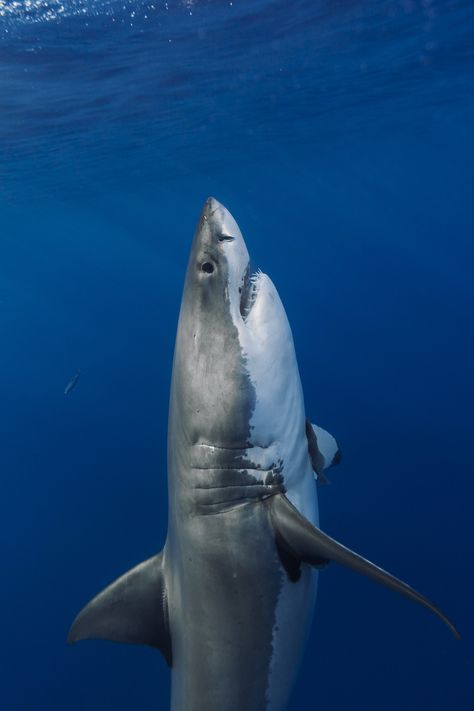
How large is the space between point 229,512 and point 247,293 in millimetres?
1230

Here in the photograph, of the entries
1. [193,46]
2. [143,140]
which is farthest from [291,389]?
[143,140]

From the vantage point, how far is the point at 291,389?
11.3ft

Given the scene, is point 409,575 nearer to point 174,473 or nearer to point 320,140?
point 174,473

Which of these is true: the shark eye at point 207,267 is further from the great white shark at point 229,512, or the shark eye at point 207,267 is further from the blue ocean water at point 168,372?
the blue ocean water at point 168,372

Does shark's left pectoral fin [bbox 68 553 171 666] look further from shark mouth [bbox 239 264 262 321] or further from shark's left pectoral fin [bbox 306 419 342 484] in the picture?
shark mouth [bbox 239 264 262 321]

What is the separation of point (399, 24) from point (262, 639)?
14.8m

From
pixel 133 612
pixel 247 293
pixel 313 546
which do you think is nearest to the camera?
pixel 313 546

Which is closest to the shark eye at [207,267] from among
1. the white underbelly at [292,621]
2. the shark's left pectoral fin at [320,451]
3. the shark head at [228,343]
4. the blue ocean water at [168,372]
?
the shark head at [228,343]

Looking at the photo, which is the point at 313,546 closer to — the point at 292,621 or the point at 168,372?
the point at 292,621

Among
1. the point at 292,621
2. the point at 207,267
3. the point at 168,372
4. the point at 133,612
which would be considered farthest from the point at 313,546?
the point at 168,372

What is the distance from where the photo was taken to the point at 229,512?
11.2 ft

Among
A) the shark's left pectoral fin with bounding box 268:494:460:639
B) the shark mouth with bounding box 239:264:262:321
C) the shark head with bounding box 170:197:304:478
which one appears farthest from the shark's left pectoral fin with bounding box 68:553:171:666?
the shark mouth with bounding box 239:264:262:321

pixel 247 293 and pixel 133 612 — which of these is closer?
pixel 247 293

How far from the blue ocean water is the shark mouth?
7.92m
